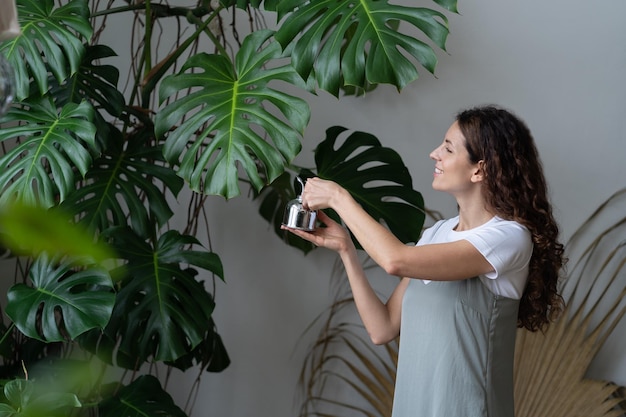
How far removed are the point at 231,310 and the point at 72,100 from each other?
104 cm

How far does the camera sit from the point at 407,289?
5.54 feet

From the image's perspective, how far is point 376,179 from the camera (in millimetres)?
2191

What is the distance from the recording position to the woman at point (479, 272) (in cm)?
157

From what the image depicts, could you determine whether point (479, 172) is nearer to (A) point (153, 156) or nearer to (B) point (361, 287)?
(B) point (361, 287)

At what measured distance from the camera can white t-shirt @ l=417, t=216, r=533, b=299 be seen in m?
1.53

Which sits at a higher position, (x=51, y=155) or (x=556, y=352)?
(x=51, y=155)

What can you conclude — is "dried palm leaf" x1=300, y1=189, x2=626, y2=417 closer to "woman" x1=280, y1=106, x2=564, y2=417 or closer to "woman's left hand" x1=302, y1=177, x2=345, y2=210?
"woman" x1=280, y1=106, x2=564, y2=417

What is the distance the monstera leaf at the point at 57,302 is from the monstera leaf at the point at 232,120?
325 mm

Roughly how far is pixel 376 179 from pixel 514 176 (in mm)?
638

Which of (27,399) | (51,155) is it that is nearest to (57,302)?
(27,399)

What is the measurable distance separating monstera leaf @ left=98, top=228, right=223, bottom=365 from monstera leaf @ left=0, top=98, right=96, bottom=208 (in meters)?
0.23

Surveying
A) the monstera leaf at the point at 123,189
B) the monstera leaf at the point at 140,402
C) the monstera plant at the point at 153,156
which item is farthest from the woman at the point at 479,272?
the monstera leaf at the point at 140,402

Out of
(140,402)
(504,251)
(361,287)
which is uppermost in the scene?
(504,251)

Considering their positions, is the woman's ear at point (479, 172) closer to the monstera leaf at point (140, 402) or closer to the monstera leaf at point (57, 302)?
the monstera leaf at point (57, 302)
